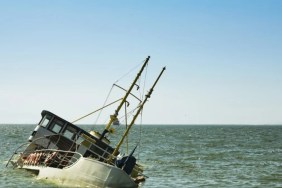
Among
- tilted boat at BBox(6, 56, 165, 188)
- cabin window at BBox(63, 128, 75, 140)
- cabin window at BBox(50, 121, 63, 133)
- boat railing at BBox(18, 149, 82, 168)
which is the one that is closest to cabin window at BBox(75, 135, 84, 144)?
tilted boat at BBox(6, 56, 165, 188)

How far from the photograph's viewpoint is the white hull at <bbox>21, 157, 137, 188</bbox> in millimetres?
22156

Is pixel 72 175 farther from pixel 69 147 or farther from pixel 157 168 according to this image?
pixel 157 168

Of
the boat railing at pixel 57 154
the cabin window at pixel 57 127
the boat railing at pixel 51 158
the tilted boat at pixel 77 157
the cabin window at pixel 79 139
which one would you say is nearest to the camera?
the tilted boat at pixel 77 157

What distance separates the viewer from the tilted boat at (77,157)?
73.8 feet

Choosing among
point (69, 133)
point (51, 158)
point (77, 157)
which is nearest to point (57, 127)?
point (69, 133)

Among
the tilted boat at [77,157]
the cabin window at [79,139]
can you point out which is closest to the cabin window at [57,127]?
the tilted boat at [77,157]

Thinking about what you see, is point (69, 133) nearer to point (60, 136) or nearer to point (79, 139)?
point (60, 136)

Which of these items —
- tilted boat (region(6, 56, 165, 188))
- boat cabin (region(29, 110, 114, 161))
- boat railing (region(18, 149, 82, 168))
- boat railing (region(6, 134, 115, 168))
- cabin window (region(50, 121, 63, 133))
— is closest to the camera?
tilted boat (region(6, 56, 165, 188))

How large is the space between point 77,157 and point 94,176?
441cm

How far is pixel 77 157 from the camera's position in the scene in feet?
87.3

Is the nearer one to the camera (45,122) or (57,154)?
(57,154)

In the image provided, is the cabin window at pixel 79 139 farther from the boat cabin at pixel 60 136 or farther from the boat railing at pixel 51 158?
the boat railing at pixel 51 158

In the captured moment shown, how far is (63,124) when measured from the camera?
97.1 ft

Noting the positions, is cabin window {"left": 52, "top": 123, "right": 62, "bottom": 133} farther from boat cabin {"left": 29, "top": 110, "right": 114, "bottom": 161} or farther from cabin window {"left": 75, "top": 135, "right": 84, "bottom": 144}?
cabin window {"left": 75, "top": 135, "right": 84, "bottom": 144}
